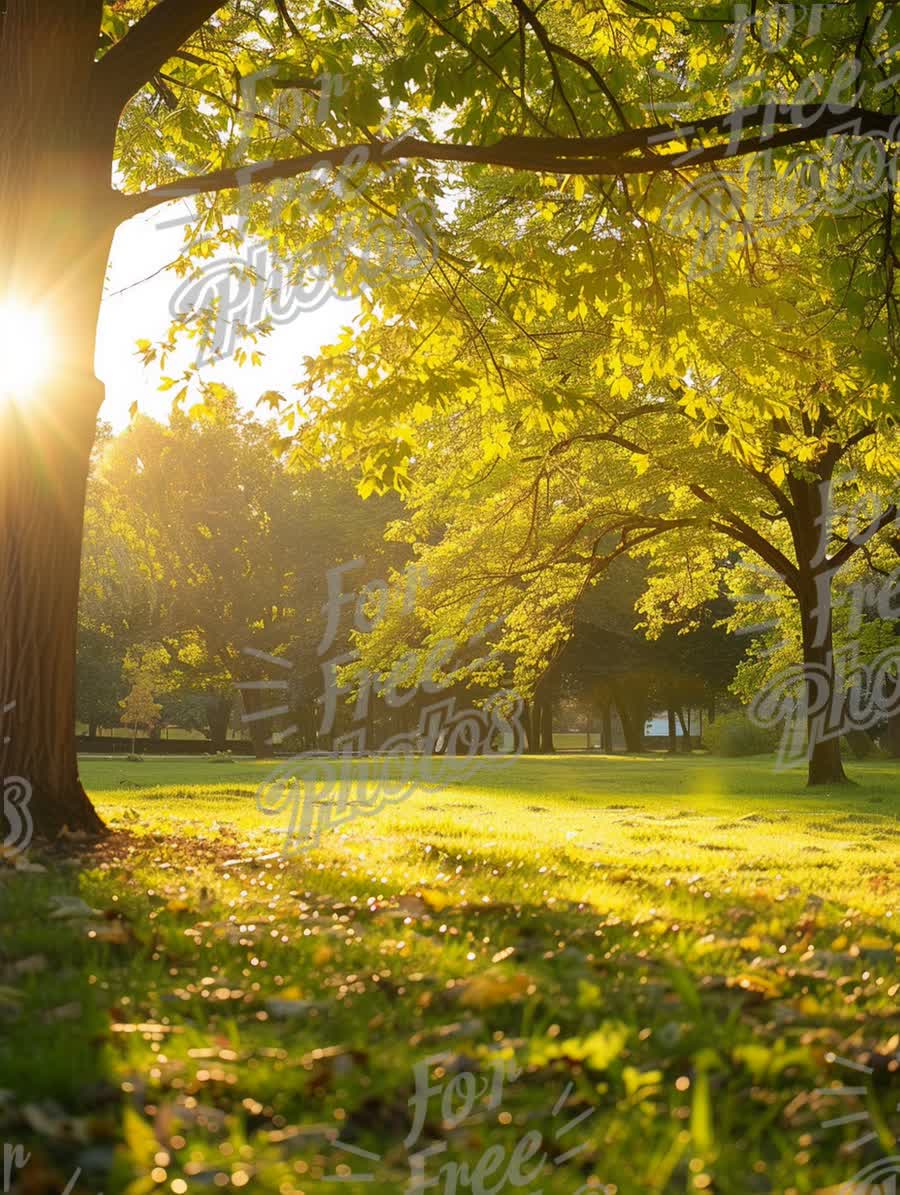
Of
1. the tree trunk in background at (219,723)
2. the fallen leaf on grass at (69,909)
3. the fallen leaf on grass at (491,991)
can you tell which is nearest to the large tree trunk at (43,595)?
the fallen leaf on grass at (69,909)

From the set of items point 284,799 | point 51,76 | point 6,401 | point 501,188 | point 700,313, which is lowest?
point 284,799

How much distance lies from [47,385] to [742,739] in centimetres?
4428

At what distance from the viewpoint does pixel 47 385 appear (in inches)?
294

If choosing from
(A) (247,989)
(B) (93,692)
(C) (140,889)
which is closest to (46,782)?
(C) (140,889)

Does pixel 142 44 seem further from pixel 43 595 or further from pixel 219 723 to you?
pixel 219 723

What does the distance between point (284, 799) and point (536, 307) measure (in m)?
9.17

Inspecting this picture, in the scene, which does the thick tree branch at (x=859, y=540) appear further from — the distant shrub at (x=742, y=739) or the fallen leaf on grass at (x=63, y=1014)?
the distant shrub at (x=742, y=739)

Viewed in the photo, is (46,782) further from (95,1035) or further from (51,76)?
(51,76)

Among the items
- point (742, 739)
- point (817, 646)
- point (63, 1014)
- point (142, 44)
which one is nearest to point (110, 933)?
point (63, 1014)

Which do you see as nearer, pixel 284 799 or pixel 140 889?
pixel 140 889

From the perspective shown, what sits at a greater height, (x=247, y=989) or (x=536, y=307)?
(x=536, y=307)

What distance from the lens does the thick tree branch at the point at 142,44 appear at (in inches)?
296

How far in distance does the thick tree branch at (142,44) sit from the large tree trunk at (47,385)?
0.45 feet

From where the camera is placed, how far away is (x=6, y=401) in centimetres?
746
